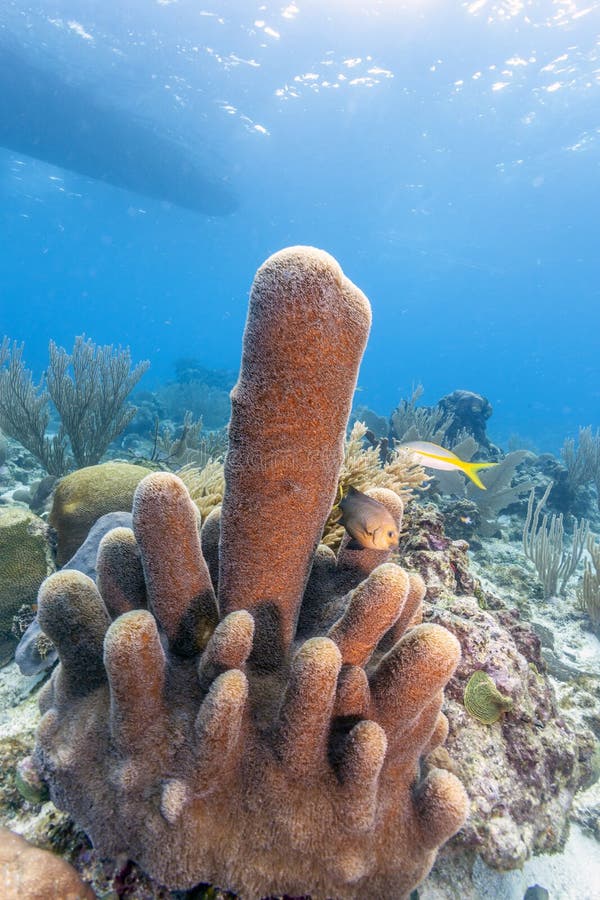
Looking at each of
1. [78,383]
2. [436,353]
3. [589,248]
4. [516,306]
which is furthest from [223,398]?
[436,353]

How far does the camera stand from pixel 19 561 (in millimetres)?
3881

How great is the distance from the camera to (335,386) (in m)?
1.33

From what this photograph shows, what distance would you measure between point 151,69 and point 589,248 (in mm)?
41999

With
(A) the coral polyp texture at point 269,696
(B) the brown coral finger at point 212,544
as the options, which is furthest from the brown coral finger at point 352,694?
(B) the brown coral finger at point 212,544

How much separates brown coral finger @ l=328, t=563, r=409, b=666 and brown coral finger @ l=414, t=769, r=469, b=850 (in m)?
0.44

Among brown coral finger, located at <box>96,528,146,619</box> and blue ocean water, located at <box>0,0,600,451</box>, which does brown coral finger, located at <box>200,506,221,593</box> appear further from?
blue ocean water, located at <box>0,0,600,451</box>

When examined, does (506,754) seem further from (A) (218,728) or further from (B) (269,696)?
(A) (218,728)

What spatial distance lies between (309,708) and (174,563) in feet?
2.17

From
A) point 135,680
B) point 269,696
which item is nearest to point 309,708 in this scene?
point 269,696

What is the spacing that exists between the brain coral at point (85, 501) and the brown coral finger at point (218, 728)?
3.12 metres

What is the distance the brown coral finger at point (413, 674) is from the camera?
1.42 meters

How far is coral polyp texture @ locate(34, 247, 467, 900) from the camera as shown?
131 cm

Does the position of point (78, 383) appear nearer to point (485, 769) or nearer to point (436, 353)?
point (485, 769)

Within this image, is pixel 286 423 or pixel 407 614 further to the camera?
pixel 407 614
